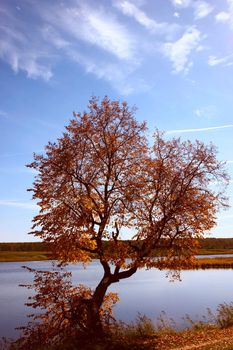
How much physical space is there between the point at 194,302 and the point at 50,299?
28010 millimetres

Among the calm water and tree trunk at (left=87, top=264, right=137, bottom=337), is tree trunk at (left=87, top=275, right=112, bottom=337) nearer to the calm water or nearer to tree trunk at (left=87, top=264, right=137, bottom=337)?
tree trunk at (left=87, top=264, right=137, bottom=337)

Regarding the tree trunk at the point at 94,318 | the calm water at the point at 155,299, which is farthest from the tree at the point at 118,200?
the calm water at the point at 155,299

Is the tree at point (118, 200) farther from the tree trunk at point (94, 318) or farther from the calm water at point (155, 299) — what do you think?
the calm water at point (155, 299)

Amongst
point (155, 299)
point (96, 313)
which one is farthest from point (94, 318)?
point (155, 299)

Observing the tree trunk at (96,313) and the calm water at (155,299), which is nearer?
the tree trunk at (96,313)

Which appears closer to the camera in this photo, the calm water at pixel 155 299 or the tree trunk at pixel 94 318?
the tree trunk at pixel 94 318

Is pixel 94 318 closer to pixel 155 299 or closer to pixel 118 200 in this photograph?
pixel 118 200

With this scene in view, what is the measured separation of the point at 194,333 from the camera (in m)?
24.2

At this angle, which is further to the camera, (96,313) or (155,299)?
(155,299)

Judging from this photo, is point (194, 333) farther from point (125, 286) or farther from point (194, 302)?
point (125, 286)

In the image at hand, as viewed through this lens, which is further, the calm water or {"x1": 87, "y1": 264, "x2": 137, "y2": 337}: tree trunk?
the calm water

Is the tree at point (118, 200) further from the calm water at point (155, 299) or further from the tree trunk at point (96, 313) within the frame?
the calm water at point (155, 299)

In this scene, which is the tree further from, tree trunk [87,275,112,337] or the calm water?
the calm water

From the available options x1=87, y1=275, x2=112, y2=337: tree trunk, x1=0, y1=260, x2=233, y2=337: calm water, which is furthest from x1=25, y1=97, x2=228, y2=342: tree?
x1=0, y1=260, x2=233, y2=337: calm water
